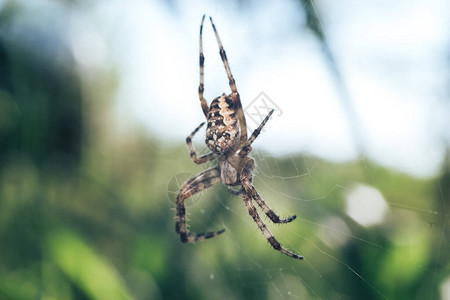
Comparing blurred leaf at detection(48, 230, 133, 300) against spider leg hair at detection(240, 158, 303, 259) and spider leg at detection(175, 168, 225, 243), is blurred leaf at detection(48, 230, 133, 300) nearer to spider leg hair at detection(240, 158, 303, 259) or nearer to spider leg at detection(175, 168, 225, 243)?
spider leg at detection(175, 168, 225, 243)

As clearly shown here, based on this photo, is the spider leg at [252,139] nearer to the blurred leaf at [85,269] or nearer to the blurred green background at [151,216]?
the blurred green background at [151,216]

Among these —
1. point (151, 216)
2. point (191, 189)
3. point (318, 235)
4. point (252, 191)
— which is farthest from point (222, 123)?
point (151, 216)

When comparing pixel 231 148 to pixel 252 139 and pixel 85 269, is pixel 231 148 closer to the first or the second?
pixel 252 139

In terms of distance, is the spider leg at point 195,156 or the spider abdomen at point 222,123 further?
the spider leg at point 195,156

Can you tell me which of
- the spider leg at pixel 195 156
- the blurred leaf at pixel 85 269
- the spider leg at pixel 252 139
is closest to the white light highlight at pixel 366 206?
the spider leg at pixel 252 139

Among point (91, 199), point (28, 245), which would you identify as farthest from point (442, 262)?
point (28, 245)

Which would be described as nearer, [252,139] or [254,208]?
[252,139]

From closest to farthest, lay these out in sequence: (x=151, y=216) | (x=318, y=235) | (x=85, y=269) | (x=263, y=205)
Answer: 1. (x=263, y=205)
2. (x=318, y=235)
3. (x=85, y=269)
4. (x=151, y=216)

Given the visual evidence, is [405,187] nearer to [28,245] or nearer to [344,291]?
[344,291]
